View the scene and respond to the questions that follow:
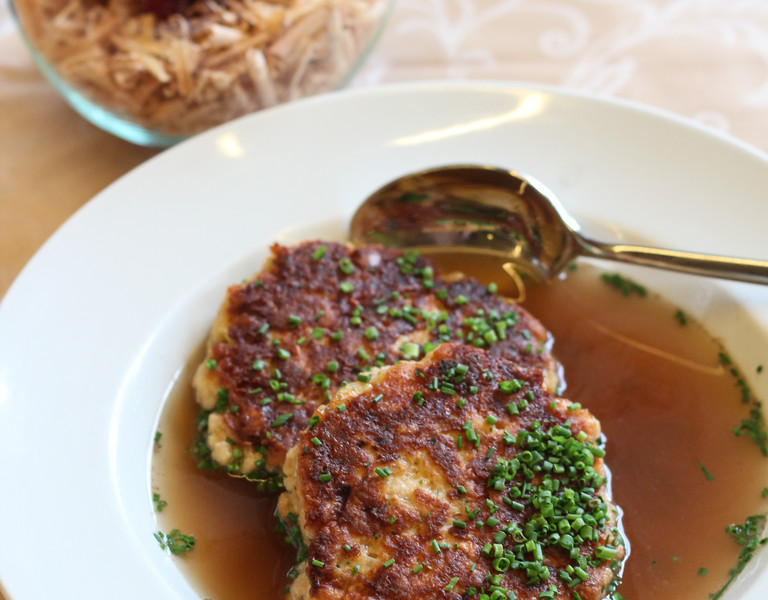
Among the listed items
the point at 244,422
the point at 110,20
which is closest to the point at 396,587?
the point at 244,422

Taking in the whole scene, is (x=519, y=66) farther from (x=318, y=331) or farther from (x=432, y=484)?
(x=432, y=484)

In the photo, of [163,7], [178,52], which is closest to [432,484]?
[178,52]

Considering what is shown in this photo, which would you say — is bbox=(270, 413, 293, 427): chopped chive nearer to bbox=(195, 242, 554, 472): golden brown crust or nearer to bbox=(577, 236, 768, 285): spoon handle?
bbox=(195, 242, 554, 472): golden brown crust

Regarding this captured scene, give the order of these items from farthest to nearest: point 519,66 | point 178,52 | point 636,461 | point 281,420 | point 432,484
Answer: point 519,66 → point 178,52 → point 636,461 → point 281,420 → point 432,484

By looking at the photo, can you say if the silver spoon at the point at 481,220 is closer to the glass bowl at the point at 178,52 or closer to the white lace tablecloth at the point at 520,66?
the glass bowl at the point at 178,52

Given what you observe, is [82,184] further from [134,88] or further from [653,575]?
[653,575]

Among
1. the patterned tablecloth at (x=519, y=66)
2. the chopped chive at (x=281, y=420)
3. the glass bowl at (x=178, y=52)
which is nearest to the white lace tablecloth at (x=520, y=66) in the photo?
the patterned tablecloth at (x=519, y=66)

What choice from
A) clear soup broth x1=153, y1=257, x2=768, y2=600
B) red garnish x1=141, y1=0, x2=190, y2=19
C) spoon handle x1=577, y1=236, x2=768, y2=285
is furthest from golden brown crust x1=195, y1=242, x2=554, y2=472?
red garnish x1=141, y1=0, x2=190, y2=19
